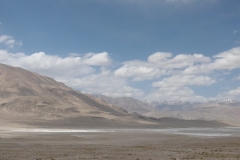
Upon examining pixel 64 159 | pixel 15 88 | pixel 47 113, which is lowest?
pixel 64 159

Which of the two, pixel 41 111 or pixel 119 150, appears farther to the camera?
pixel 41 111

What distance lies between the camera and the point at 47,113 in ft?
464

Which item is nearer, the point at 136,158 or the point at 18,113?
the point at 136,158

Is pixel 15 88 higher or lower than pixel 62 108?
higher

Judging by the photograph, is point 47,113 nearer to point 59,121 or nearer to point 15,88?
point 59,121

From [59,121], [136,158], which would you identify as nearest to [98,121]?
[59,121]

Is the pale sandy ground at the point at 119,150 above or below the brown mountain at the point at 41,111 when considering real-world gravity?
below

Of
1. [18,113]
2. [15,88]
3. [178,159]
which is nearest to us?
[178,159]

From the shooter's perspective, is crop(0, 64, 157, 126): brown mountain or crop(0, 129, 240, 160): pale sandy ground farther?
crop(0, 64, 157, 126): brown mountain

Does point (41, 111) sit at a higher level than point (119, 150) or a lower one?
higher

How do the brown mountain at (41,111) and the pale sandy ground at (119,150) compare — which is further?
the brown mountain at (41,111)

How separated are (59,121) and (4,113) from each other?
25893mm

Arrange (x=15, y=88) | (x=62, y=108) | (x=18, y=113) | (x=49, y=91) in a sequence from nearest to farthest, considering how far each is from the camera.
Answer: (x=18, y=113)
(x=62, y=108)
(x=15, y=88)
(x=49, y=91)

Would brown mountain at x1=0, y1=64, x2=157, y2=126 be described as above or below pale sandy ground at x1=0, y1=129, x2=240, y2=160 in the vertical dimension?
above
